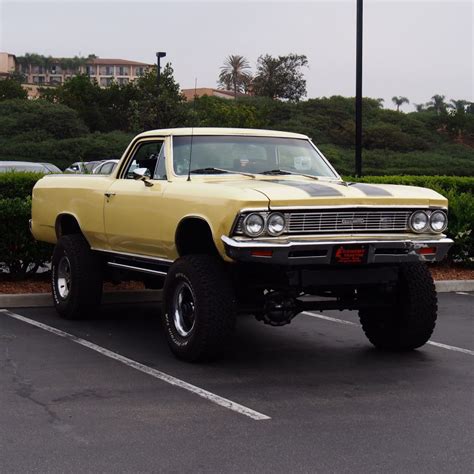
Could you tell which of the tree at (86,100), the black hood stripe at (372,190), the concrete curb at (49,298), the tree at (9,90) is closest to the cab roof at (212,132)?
the black hood stripe at (372,190)

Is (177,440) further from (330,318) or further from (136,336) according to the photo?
(330,318)

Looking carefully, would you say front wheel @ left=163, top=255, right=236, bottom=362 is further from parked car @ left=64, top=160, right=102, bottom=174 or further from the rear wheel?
parked car @ left=64, top=160, right=102, bottom=174

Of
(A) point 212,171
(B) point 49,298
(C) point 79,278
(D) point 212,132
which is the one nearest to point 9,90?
(B) point 49,298

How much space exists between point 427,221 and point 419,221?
0.23 ft

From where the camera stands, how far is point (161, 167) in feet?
29.7

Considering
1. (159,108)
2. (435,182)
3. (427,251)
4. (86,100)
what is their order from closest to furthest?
(427,251) → (435,182) → (159,108) → (86,100)

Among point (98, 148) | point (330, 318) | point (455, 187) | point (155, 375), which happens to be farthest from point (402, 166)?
point (155, 375)

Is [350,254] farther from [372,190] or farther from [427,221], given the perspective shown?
[427,221]

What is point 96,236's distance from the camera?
9.82 m

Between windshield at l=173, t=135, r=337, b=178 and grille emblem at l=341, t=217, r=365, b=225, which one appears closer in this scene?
grille emblem at l=341, t=217, r=365, b=225

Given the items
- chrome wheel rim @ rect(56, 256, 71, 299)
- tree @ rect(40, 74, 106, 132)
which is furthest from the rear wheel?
tree @ rect(40, 74, 106, 132)

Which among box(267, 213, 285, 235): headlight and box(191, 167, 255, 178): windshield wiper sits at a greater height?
box(191, 167, 255, 178): windshield wiper

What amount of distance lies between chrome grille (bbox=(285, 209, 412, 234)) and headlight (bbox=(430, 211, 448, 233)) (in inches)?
9.5

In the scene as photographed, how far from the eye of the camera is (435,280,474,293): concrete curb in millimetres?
12844
